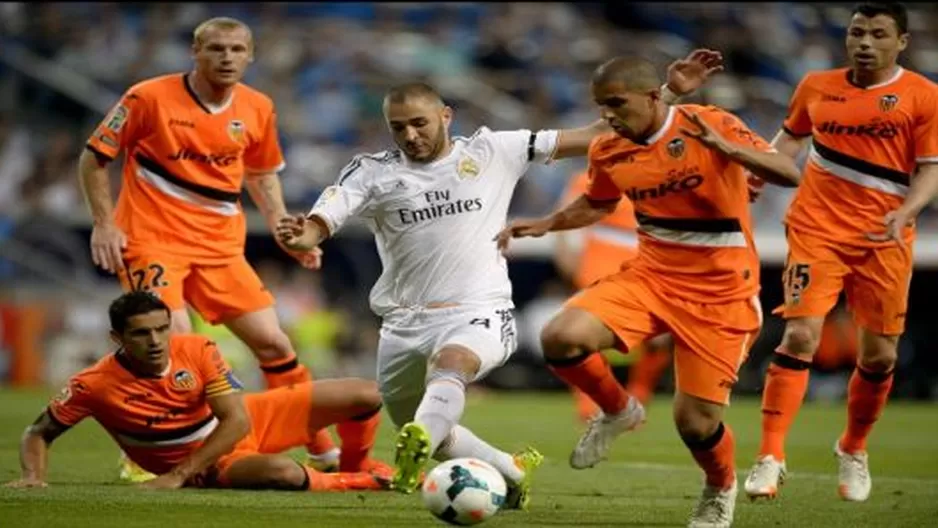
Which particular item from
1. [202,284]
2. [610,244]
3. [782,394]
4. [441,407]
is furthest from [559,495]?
[610,244]

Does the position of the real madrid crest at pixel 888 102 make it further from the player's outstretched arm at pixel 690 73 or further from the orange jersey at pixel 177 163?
the orange jersey at pixel 177 163

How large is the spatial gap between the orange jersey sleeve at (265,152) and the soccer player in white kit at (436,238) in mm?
2399

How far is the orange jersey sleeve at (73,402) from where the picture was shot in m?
9.63

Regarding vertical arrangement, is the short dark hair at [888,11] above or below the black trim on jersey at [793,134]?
above

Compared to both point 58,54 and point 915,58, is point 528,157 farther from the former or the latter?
point 915,58

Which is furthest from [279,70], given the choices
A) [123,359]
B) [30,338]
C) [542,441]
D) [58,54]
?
[123,359]

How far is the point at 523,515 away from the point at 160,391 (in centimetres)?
206

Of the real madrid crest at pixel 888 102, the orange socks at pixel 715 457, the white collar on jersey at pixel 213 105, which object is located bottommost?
the orange socks at pixel 715 457

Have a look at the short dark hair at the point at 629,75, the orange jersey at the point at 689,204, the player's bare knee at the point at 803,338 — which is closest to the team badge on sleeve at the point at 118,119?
the orange jersey at the point at 689,204

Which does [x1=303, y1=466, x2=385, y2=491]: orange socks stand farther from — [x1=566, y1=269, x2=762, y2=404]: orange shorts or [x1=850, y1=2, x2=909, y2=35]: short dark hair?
[x1=850, y1=2, x2=909, y2=35]: short dark hair

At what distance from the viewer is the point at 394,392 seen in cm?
923

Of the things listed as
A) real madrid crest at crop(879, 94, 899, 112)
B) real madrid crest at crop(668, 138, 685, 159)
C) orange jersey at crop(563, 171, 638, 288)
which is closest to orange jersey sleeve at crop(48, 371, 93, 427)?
real madrid crest at crop(668, 138, 685, 159)

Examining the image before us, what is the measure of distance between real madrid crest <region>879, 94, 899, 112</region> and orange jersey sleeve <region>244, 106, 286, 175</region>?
12.0 ft

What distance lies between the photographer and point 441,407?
831cm
